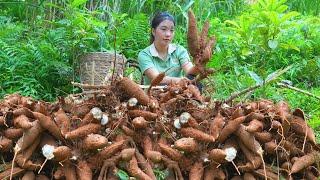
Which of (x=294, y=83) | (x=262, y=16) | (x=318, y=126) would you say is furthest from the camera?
(x=294, y=83)

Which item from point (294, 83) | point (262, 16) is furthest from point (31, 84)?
point (294, 83)

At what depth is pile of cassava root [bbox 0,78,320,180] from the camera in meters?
1.56

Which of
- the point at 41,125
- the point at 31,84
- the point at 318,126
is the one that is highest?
the point at 41,125

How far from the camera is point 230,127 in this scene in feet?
5.21

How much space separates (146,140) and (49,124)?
288mm

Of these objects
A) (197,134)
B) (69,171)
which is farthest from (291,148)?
(69,171)

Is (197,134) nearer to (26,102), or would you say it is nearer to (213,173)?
(213,173)

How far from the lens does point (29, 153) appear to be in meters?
1.57

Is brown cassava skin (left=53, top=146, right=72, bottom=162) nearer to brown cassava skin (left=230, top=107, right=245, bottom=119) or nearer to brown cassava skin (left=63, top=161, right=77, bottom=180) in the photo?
brown cassava skin (left=63, top=161, right=77, bottom=180)

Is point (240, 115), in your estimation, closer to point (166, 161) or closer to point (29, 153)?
point (166, 161)

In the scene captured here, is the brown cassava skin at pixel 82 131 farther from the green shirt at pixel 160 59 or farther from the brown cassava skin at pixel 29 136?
the green shirt at pixel 160 59

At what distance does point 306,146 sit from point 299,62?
316 centimetres

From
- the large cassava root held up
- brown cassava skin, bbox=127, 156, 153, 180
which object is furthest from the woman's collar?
brown cassava skin, bbox=127, 156, 153, 180

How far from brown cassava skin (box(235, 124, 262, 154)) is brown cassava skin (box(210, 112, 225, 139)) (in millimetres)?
55
